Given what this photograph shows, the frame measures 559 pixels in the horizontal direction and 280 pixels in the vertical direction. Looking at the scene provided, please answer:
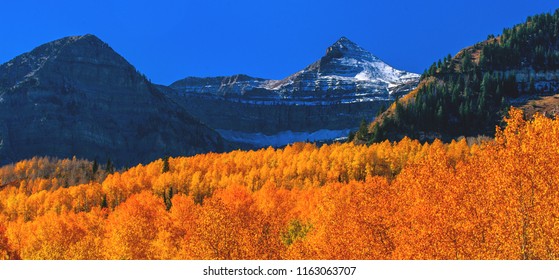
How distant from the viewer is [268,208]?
4082 inches

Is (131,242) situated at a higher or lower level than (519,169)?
lower

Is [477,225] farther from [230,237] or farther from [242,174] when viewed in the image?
[242,174]

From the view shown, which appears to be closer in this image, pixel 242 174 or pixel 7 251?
pixel 7 251

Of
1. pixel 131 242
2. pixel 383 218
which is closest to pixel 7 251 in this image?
pixel 131 242

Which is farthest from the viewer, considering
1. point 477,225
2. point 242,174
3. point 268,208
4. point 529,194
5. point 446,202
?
point 242,174

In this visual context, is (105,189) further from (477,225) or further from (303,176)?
(477,225)

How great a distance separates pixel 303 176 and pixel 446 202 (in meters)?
131

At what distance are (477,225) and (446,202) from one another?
2.65 metres
